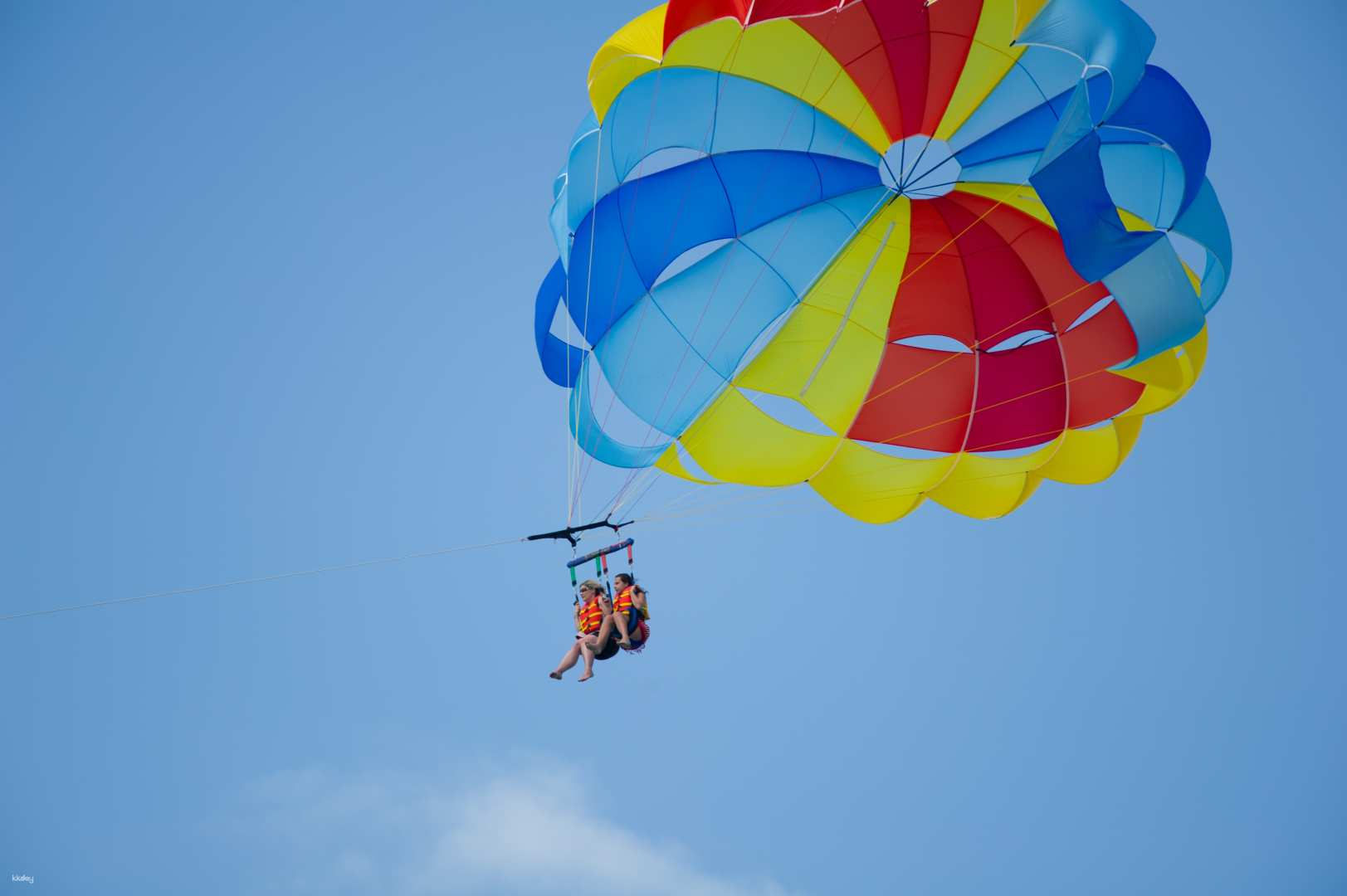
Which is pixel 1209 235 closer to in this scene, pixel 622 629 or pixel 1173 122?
pixel 1173 122

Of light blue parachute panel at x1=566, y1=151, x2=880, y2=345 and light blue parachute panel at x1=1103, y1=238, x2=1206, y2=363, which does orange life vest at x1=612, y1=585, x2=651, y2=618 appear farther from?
light blue parachute panel at x1=1103, y1=238, x2=1206, y2=363

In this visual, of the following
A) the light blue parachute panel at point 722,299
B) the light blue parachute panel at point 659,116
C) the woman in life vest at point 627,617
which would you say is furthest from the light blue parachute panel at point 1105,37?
the woman in life vest at point 627,617

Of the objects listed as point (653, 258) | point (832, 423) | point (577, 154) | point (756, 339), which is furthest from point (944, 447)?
point (577, 154)

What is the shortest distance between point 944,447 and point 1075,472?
1.11 m

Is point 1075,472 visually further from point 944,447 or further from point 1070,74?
point 1070,74

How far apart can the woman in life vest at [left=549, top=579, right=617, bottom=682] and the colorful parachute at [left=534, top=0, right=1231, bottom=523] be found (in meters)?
1.16

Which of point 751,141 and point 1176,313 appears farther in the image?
point 751,141

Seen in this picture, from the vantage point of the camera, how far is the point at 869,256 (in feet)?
38.7

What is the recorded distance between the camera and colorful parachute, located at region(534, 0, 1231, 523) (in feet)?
34.4

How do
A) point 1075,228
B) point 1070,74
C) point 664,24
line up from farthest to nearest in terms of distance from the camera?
point 1070,74, point 664,24, point 1075,228

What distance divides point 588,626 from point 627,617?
0.30 m

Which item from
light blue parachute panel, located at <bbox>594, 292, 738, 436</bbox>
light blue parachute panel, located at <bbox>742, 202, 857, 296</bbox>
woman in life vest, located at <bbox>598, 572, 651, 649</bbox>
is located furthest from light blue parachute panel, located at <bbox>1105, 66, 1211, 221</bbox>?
woman in life vest, located at <bbox>598, 572, 651, 649</bbox>

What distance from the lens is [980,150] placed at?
1136 centimetres

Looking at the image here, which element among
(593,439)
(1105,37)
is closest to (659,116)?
(593,439)
